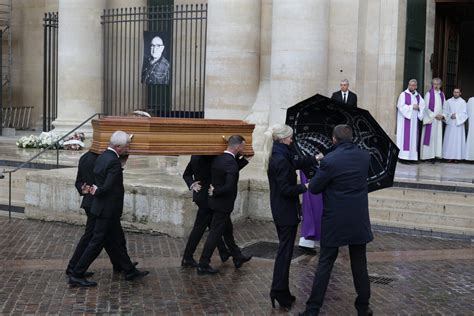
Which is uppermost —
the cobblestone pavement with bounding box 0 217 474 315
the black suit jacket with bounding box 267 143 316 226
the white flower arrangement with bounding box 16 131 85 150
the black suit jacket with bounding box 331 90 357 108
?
the black suit jacket with bounding box 331 90 357 108

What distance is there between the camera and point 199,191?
26.3 feet

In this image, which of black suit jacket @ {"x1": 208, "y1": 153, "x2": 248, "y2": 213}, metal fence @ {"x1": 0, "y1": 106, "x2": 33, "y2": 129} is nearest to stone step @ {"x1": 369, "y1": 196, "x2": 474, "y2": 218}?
black suit jacket @ {"x1": 208, "y1": 153, "x2": 248, "y2": 213}

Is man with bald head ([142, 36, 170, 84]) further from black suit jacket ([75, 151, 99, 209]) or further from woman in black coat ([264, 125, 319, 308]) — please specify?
woman in black coat ([264, 125, 319, 308])

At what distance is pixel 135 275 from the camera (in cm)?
775

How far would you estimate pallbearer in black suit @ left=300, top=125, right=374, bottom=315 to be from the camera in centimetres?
615

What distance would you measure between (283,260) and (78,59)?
39.7 feet

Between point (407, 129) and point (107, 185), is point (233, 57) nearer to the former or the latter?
point (407, 129)

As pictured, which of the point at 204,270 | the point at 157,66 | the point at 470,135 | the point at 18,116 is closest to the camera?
the point at 204,270

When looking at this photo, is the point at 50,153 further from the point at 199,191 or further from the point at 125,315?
the point at 125,315

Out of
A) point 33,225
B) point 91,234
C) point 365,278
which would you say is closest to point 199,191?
point 91,234

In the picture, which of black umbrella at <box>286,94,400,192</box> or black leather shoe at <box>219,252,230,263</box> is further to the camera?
black leather shoe at <box>219,252,230,263</box>

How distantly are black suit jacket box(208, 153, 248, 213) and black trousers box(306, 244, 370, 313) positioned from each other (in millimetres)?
1658

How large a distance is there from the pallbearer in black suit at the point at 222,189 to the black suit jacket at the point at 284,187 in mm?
976

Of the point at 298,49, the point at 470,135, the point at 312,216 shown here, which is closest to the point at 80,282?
the point at 312,216
